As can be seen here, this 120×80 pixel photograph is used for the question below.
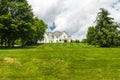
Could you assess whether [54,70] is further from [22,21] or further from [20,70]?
[22,21]

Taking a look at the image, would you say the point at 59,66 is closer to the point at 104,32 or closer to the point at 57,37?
the point at 104,32

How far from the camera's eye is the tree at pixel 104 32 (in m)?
59.3

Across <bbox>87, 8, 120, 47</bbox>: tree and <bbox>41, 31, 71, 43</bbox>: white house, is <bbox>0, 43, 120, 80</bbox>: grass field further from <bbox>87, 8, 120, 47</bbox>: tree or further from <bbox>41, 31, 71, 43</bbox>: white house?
<bbox>41, 31, 71, 43</bbox>: white house

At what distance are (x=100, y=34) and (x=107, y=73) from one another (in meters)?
40.9

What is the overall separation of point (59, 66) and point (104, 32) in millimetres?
41277

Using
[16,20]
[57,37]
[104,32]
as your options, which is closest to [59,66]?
[16,20]

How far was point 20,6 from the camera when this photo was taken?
181 feet

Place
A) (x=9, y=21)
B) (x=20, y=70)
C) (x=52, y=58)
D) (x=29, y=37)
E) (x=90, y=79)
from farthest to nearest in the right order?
1. (x=29, y=37)
2. (x=9, y=21)
3. (x=52, y=58)
4. (x=20, y=70)
5. (x=90, y=79)

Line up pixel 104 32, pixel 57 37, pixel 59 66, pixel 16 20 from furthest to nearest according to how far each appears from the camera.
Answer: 1. pixel 57 37
2. pixel 104 32
3. pixel 16 20
4. pixel 59 66

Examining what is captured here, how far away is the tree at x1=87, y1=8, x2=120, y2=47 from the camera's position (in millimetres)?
59281

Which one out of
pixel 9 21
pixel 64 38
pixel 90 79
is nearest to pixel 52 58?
pixel 90 79

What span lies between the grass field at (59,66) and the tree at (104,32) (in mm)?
36206

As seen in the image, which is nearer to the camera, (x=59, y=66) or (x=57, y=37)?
(x=59, y=66)

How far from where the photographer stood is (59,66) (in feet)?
65.6
